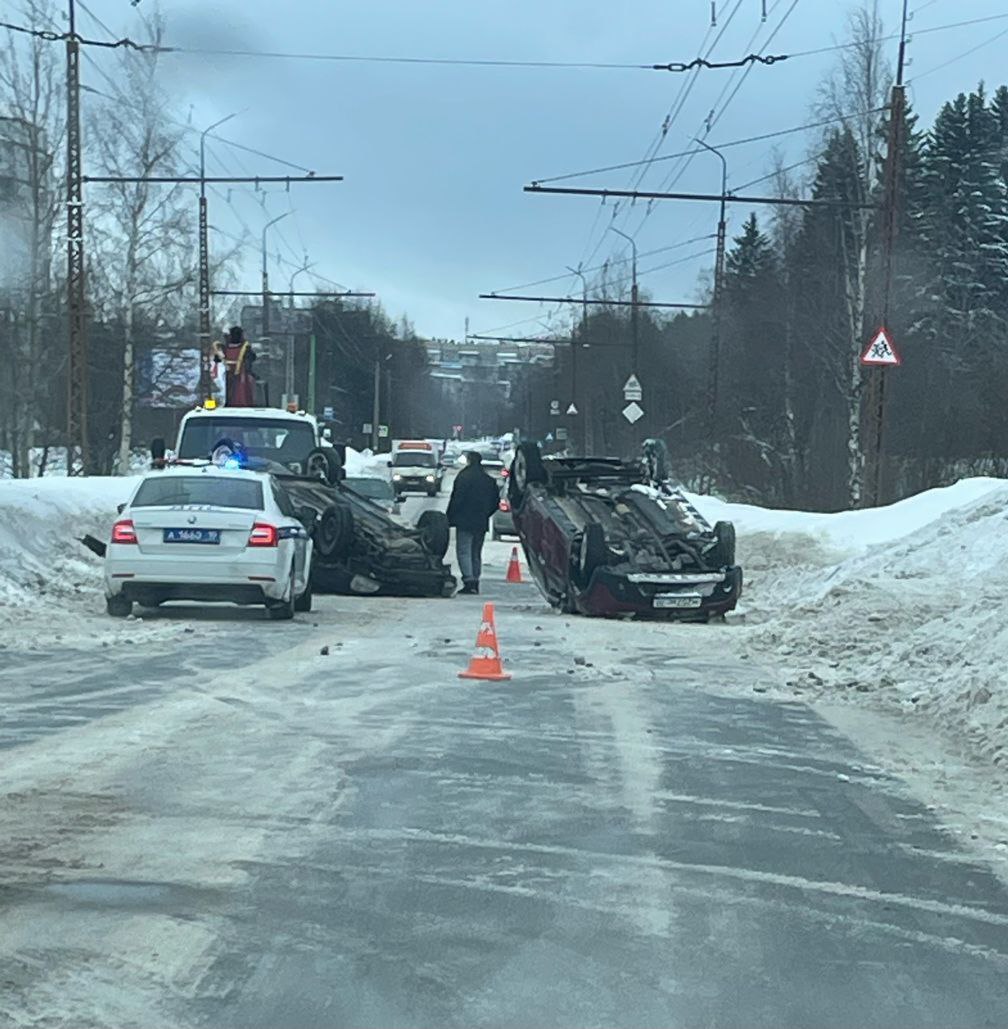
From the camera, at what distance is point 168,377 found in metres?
58.9

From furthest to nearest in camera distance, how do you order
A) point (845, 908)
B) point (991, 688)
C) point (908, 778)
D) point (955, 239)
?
point (955, 239), point (991, 688), point (908, 778), point (845, 908)

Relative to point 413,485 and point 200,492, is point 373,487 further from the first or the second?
point 200,492

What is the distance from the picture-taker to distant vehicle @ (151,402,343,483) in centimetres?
2366

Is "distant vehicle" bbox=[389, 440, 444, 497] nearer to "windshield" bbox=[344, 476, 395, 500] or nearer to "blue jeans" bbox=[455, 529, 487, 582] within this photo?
"windshield" bbox=[344, 476, 395, 500]

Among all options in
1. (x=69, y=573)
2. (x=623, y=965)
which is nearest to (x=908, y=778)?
(x=623, y=965)

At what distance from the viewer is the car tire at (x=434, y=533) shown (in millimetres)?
21875

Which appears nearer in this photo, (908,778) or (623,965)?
(623,965)

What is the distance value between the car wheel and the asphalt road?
17.3 ft

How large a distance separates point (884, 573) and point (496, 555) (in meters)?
16.0

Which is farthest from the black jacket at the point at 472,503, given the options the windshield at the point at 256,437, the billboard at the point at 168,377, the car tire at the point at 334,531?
the billboard at the point at 168,377

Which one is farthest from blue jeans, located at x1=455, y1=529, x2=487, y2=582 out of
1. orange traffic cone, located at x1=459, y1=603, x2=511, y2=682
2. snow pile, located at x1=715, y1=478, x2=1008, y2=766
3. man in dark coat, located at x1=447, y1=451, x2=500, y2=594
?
orange traffic cone, located at x1=459, y1=603, x2=511, y2=682

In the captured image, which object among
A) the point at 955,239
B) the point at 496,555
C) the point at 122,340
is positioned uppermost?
the point at 955,239

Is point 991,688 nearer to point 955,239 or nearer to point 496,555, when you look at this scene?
point 496,555

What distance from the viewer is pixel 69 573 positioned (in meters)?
20.2
